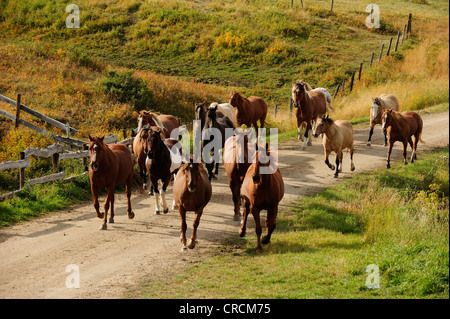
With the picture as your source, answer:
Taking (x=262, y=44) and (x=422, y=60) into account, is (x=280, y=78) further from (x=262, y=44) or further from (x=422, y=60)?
(x=422, y=60)

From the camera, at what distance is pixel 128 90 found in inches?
989

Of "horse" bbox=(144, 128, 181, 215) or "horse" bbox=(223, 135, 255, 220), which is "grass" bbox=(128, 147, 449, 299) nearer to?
"horse" bbox=(223, 135, 255, 220)

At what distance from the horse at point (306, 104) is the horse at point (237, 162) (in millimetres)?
7120

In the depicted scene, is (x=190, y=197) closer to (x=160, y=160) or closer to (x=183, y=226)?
(x=183, y=226)

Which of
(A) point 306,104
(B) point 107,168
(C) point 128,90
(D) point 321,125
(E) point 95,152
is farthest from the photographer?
(C) point 128,90

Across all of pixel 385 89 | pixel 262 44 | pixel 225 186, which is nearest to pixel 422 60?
pixel 385 89

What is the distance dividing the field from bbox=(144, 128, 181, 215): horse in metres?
2.67

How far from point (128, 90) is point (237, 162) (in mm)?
14460

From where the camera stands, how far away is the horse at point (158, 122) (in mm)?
14633

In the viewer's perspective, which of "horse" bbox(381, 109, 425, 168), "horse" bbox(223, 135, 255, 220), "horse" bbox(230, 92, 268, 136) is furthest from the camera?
"horse" bbox(230, 92, 268, 136)

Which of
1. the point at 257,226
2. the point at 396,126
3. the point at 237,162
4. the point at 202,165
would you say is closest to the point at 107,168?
the point at 202,165

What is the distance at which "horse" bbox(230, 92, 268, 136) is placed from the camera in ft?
61.4

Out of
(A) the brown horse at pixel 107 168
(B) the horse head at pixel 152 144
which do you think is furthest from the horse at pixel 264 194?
(A) the brown horse at pixel 107 168

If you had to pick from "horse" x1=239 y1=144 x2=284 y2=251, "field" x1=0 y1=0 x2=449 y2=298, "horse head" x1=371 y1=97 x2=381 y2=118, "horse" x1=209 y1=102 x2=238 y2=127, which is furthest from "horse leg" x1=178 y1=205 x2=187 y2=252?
"horse head" x1=371 y1=97 x2=381 y2=118
